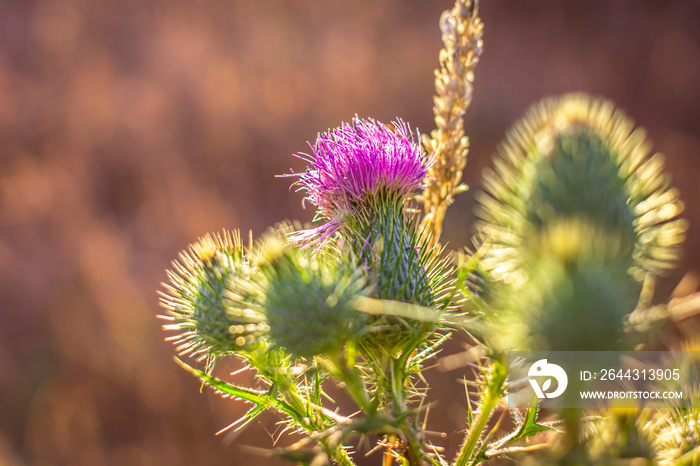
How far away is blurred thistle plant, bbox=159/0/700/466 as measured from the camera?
0.78m

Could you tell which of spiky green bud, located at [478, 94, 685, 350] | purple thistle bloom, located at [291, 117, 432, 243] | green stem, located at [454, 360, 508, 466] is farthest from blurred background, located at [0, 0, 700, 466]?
spiky green bud, located at [478, 94, 685, 350]

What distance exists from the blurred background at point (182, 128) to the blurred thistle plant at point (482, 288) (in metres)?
4.79

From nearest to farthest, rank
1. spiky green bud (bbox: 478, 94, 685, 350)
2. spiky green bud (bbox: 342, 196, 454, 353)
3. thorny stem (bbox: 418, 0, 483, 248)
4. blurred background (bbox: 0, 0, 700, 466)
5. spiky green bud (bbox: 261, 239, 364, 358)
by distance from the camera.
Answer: spiky green bud (bbox: 478, 94, 685, 350) < spiky green bud (bbox: 261, 239, 364, 358) < spiky green bud (bbox: 342, 196, 454, 353) < thorny stem (bbox: 418, 0, 483, 248) < blurred background (bbox: 0, 0, 700, 466)

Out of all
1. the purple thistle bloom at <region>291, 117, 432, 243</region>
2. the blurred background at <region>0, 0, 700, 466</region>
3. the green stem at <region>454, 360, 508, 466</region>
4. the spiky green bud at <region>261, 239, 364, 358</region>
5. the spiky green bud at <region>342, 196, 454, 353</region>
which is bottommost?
the green stem at <region>454, 360, 508, 466</region>

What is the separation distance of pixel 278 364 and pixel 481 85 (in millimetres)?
7308

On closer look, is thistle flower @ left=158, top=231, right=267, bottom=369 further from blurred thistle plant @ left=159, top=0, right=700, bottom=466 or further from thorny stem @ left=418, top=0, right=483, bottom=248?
thorny stem @ left=418, top=0, right=483, bottom=248

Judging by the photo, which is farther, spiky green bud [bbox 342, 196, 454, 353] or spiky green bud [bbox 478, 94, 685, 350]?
spiky green bud [bbox 342, 196, 454, 353]

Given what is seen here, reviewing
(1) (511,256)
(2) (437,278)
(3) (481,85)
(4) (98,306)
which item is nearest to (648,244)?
(1) (511,256)

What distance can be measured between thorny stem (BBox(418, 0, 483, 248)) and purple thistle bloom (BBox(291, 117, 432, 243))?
83mm

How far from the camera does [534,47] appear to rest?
7.87 meters

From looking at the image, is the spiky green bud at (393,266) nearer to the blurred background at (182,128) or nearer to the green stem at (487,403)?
the green stem at (487,403)

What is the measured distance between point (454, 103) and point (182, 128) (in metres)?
6.51

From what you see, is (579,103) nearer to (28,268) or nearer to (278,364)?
(278,364)

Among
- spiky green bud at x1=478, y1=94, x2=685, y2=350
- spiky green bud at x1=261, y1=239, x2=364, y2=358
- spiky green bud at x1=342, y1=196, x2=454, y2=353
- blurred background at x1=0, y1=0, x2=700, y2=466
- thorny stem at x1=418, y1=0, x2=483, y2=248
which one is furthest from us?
blurred background at x1=0, y1=0, x2=700, y2=466
